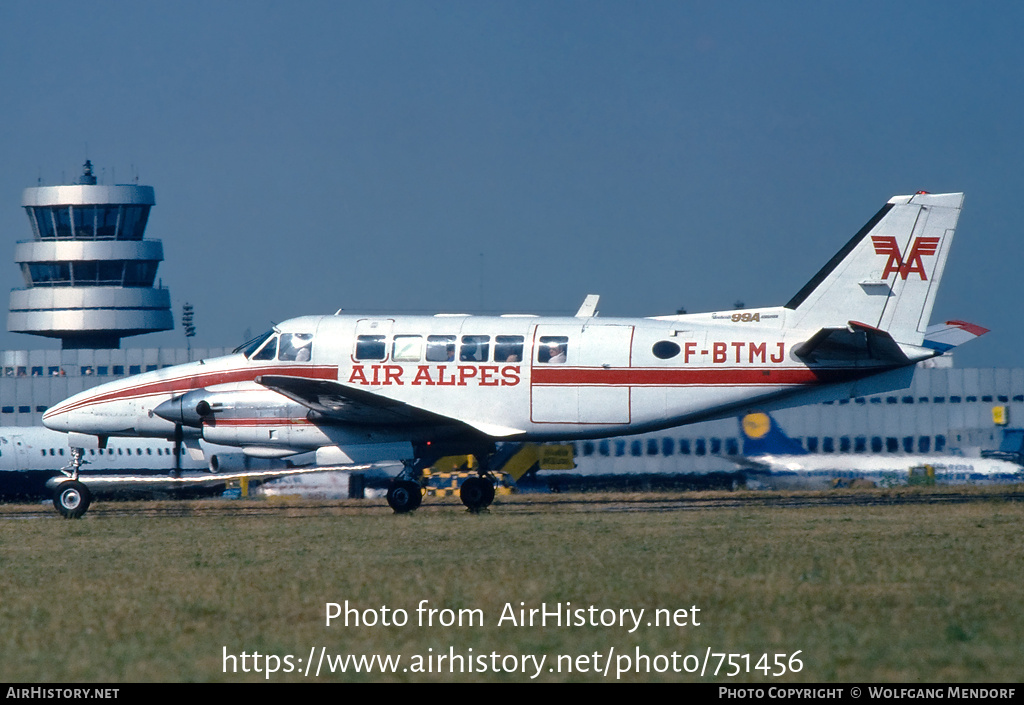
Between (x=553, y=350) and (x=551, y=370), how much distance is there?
46 centimetres

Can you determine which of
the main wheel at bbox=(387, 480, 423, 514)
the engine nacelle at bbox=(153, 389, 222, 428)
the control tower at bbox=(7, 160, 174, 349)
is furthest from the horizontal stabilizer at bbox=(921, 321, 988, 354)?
the control tower at bbox=(7, 160, 174, 349)

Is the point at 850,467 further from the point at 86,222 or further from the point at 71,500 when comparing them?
the point at 86,222

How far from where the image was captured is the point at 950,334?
27047 mm

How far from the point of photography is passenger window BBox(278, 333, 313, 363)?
27844 millimetres

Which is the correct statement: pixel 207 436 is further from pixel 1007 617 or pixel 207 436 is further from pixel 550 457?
pixel 550 457

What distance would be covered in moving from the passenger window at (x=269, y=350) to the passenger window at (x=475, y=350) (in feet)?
14.7

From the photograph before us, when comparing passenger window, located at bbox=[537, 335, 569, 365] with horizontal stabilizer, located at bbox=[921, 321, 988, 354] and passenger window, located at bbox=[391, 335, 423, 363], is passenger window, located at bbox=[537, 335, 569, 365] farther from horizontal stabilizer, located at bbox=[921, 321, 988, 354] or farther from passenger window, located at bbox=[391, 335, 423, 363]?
horizontal stabilizer, located at bbox=[921, 321, 988, 354]

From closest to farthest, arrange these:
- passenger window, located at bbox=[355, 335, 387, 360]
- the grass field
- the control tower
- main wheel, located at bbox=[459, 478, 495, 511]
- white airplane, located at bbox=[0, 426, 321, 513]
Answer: the grass field
passenger window, located at bbox=[355, 335, 387, 360]
main wheel, located at bbox=[459, 478, 495, 511]
white airplane, located at bbox=[0, 426, 321, 513]
the control tower

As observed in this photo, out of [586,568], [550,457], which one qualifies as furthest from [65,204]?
[586,568]

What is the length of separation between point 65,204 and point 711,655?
103 m

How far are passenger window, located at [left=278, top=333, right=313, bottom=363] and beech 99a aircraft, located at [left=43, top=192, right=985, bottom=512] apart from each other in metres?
0.03

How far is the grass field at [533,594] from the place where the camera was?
396 inches

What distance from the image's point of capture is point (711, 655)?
398 inches
